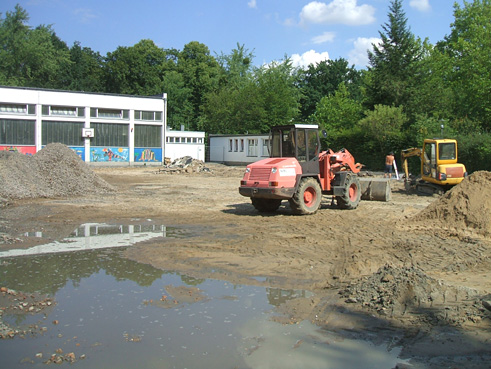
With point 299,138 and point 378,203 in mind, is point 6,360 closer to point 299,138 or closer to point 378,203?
point 299,138

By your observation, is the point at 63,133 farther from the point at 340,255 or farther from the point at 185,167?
the point at 340,255

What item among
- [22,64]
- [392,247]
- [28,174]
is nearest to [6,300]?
[392,247]

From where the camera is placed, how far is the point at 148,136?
5109 cm

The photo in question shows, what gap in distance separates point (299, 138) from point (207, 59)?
221 feet

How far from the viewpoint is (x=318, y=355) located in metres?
5.67

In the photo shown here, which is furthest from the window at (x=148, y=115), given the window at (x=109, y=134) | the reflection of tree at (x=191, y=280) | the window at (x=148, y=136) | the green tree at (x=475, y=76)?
the reflection of tree at (x=191, y=280)

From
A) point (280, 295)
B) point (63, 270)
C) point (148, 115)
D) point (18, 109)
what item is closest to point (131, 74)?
point (148, 115)

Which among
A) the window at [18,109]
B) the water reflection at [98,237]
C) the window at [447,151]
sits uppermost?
the window at [18,109]

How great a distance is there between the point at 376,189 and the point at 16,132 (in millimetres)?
34838

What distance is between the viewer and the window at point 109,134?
47969 mm

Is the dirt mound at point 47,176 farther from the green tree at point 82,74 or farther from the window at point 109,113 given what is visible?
the green tree at point 82,74

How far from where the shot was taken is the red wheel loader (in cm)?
1494

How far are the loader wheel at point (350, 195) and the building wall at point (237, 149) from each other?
27.7m

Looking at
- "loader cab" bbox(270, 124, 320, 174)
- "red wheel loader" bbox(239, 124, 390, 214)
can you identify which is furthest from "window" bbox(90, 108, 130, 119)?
"loader cab" bbox(270, 124, 320, 174)
